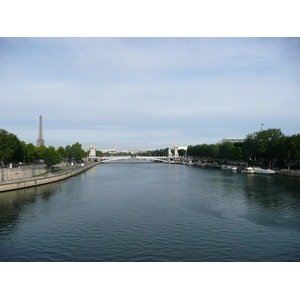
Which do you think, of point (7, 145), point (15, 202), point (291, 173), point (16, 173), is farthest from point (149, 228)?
point (7, 145)

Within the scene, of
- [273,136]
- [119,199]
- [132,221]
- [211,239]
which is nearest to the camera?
[211,239]

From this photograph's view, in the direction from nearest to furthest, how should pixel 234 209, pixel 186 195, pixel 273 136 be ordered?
pixel 234 209, pixel 186 195, pixel 273 136

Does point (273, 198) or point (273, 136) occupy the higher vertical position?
point (273, 136)

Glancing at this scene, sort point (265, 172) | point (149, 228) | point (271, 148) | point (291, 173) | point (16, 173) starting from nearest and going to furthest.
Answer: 1. point (149, 228)
2. point (16, 173)
3. point (291, 173)
4. point (265, 172)
5. point (271, 148)

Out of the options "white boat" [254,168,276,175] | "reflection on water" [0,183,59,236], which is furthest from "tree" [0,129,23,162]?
"white boat" [254,168,276,175]

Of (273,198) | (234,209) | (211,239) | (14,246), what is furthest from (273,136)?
(14,246)

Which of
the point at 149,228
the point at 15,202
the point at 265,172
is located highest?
the point at 265,172

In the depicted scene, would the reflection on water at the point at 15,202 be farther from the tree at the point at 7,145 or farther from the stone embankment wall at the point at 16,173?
the tree at the point at 7,145

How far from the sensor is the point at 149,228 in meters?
17.2

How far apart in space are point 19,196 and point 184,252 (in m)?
20.8

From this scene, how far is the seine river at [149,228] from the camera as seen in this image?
1311 centimetres

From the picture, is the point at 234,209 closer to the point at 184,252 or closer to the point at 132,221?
the point at 132,221

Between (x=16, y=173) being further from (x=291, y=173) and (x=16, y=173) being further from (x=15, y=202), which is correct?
(x=291, y=173)
